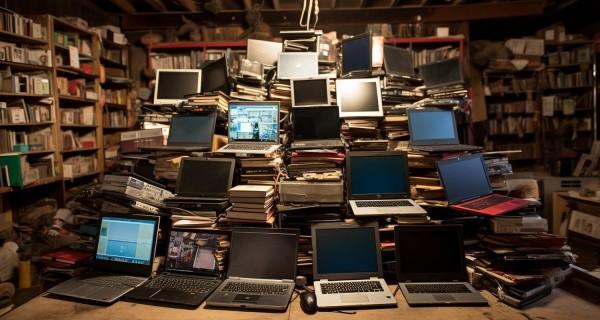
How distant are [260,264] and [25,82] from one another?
3330mm

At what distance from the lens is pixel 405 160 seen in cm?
228

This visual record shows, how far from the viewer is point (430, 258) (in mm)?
1874

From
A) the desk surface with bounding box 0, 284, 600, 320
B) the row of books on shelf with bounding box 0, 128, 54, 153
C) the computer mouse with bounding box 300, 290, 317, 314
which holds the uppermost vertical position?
the row of books on shelf with bounding box 0, 128, 54, 153

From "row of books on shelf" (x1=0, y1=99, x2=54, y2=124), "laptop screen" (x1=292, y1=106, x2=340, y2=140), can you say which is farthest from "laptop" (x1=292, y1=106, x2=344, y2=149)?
"row of books on shelf" (x1=0, y1=99, x2=54, y2=124)

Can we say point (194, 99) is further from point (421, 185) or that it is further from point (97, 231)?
point (421, 185)

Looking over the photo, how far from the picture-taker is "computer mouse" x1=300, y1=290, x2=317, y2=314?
1622 mm

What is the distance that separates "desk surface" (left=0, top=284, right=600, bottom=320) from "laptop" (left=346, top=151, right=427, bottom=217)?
2.27 feet

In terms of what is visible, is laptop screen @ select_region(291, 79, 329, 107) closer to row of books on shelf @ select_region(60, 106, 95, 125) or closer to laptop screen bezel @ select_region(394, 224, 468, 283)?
laptop screen bezel @ select_region(394, 224, 468, 283)

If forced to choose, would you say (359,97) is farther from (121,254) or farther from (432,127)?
(121,254)

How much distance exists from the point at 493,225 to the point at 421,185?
50cm

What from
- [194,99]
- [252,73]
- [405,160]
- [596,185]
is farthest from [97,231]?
[596,185]

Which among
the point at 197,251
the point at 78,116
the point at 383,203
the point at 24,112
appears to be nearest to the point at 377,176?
the point at 383,203

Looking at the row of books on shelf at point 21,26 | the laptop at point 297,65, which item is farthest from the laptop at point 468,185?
the row of books on shelf at point 21,26

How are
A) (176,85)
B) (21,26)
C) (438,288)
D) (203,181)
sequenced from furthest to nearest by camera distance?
(21,26) → (176,85) → (203,181) → (438,288)
